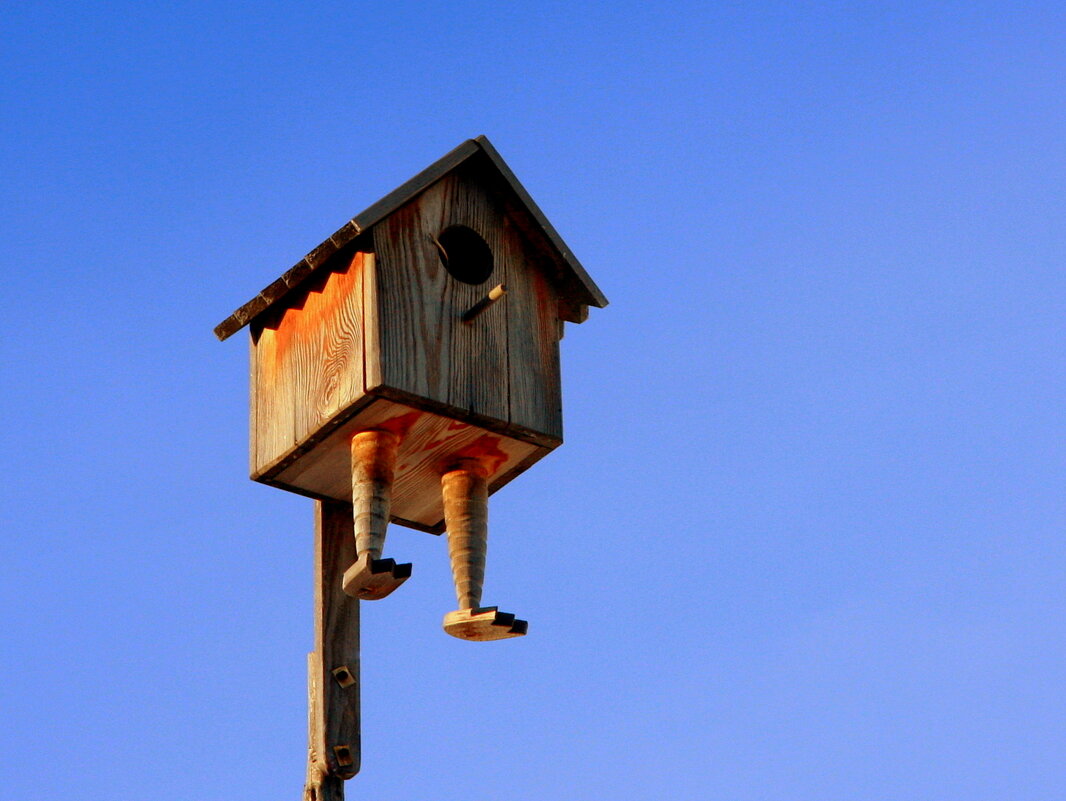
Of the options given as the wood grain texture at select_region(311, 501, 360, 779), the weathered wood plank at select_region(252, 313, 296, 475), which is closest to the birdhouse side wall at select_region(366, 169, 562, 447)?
the weathered wood plank at select_region(252, 313, 296, 475)

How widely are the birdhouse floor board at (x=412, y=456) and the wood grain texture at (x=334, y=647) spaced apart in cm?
12

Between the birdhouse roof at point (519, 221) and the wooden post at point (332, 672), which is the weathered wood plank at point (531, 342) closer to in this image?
the birdhouse roof at point (519, 221)

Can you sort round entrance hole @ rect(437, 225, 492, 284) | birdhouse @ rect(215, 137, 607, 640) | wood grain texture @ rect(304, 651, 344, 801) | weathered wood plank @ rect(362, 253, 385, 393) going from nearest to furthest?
1. wood grain texture @ rect(304, 651, 344, 801)
2. weathered wood plank @ rect(362, 253, 385, 393)
3. birdhouse @ rect(215, 137, 607, 640)
4. round entrance hole @ rect(437, 225, 492, 284)

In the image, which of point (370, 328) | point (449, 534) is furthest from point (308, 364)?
point (449, 534)

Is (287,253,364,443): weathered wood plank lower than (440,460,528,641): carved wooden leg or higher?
higher

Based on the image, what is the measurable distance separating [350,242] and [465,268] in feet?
1.82

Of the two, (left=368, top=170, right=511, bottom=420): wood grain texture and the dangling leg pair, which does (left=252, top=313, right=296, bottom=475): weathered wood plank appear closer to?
the dangling leg pair

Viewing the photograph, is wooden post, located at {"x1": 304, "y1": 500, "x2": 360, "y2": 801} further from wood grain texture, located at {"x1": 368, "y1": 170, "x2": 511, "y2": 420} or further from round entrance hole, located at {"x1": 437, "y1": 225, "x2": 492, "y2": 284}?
round entrance hole, located at {"x1": 437, "y1": 225, "x2": 492, "y2": 284}

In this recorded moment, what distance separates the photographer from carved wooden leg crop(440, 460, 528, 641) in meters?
5.61

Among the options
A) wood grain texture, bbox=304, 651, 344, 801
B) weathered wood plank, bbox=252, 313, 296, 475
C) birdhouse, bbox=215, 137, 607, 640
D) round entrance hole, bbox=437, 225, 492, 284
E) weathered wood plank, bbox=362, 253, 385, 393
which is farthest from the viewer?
round entrance hole, bbox=437, 225, 492, 284

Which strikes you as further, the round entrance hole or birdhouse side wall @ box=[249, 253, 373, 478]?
the round entrance hole

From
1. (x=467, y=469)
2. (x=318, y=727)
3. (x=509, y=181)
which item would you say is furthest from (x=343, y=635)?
(x=509, y=181)

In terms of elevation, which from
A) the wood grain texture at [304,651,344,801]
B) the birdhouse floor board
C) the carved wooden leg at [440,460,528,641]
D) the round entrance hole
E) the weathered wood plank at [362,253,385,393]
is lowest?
the wood grain texture at [304,651,344,801]

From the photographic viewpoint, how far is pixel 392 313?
18.5ft
